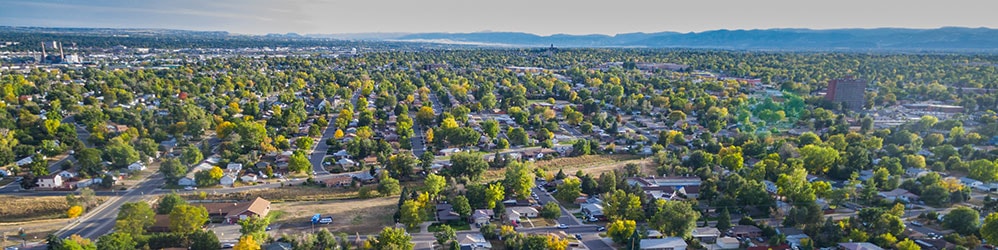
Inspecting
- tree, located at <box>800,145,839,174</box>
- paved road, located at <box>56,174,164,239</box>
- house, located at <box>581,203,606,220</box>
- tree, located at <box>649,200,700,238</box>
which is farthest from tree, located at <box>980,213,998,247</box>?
paved road, located at <box>56,174,164,239</box>

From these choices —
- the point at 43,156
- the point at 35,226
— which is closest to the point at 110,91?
the point at 43,156

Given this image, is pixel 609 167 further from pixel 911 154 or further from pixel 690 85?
pixel 690 85

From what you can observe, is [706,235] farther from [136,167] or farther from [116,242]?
[136,167]

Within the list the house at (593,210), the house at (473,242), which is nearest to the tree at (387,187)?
the house at (473,242)

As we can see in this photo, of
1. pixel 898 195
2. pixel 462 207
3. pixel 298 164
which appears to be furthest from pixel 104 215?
pixel 898 195

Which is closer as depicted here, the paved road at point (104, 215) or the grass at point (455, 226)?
the paved road at point (104, 215)

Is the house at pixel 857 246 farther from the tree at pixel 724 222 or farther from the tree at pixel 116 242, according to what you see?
the tree at pixel 116 242
